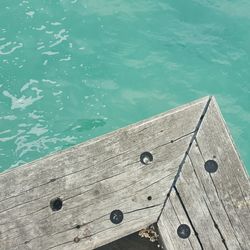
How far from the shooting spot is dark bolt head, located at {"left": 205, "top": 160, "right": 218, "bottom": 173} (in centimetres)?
269

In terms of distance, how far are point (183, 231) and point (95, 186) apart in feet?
1.86

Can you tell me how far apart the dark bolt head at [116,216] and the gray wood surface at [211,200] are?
0.77 ft

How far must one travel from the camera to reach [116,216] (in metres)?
2.67

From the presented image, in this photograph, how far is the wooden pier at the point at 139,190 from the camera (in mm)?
2568

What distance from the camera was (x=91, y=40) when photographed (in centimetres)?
851

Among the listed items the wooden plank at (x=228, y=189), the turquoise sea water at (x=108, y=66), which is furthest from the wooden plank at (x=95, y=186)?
the turquoise sea water at (x=108, y=66)

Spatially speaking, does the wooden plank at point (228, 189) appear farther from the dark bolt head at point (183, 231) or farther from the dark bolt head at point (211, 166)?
the dark bolt head at point (183, 231)

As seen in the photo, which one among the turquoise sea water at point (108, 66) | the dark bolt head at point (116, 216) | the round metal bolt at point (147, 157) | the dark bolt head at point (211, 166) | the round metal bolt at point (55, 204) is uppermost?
the turquoise sea water at point (108, 66)

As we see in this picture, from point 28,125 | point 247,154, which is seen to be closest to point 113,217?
point 28,125

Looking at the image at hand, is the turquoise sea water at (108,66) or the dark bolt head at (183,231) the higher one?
the turquoise sea water at (108,66)

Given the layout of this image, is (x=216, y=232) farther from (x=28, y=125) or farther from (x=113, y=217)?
(x=28, y=125)

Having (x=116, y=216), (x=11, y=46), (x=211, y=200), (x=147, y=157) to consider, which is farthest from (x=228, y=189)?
(x=11, y=46)

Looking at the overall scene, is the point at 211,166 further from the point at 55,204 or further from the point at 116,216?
the point at 55,204

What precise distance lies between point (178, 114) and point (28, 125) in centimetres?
500
